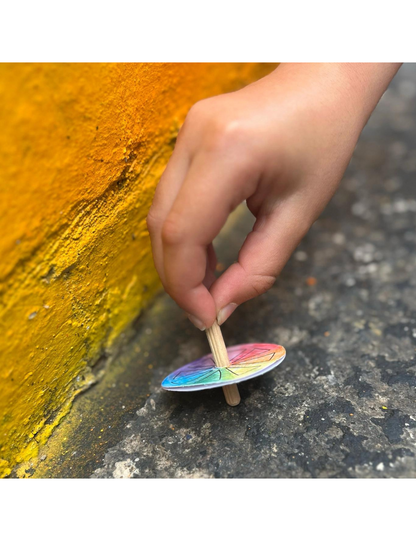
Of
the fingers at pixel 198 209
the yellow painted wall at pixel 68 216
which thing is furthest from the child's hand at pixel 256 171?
the yellow painted wall at pixel 68 216

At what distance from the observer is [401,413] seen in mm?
750

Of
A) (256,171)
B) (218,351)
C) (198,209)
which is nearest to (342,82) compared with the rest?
(256,171)

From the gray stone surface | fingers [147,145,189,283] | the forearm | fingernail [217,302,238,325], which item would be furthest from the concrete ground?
the forearm

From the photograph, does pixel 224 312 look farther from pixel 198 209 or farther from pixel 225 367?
pixel 198 209

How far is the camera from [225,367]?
0.76m

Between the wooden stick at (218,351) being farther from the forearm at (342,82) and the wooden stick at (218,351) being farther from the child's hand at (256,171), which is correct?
the forearm at (342,82)

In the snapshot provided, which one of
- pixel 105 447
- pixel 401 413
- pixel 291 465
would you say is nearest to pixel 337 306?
pixel 401 413

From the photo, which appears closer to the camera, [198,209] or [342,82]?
[198,209]

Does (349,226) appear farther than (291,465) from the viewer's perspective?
Yes

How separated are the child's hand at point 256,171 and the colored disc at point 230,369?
0.08 m

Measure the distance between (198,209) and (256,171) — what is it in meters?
0.10

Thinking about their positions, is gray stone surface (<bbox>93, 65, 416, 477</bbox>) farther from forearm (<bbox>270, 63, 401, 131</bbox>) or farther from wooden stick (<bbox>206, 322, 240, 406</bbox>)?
forearm (<bbox>270, 63, 401, 131</bbox>)

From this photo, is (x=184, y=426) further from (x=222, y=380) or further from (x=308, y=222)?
(x=308, y=222)

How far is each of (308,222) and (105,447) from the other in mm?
493
